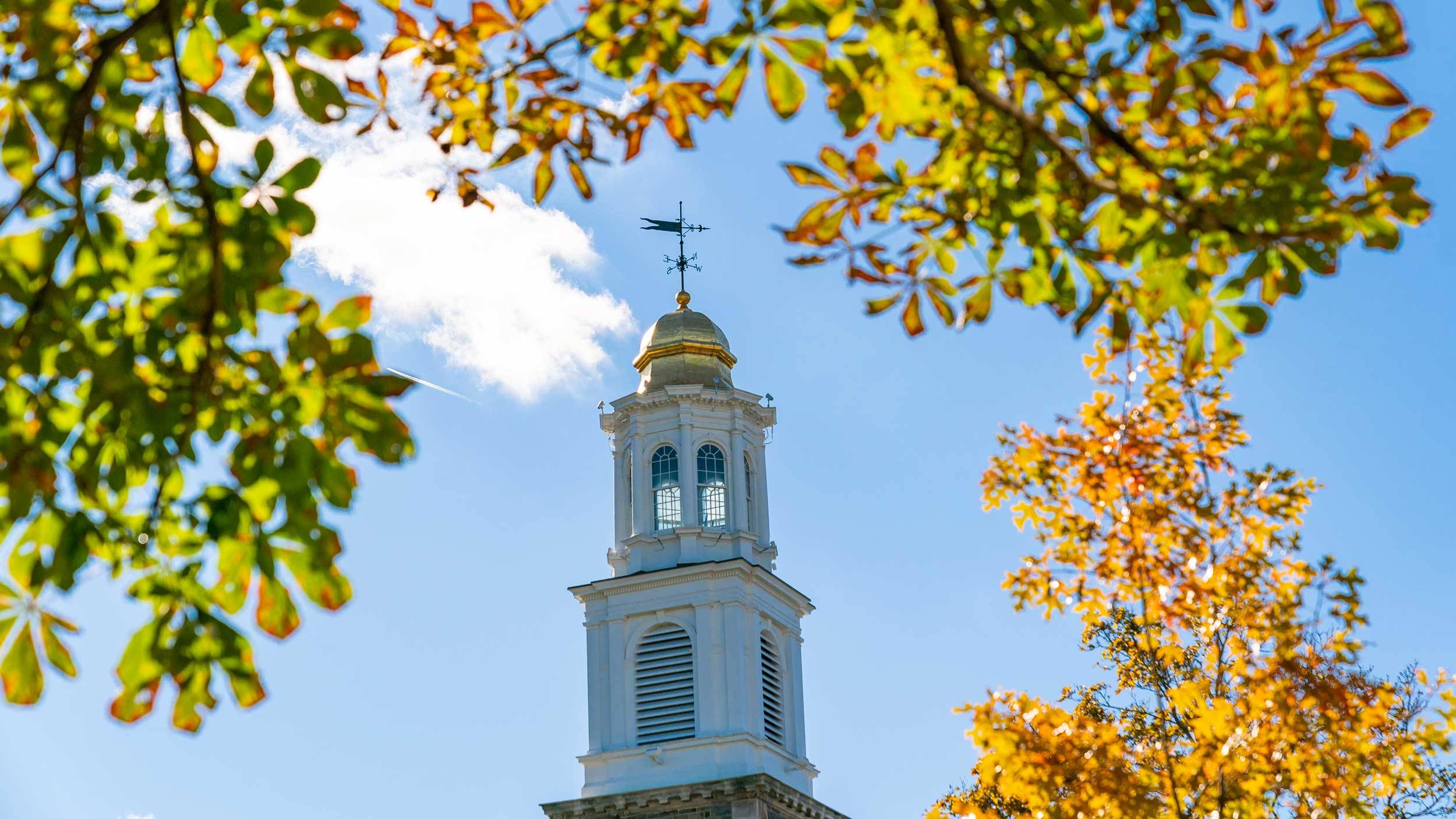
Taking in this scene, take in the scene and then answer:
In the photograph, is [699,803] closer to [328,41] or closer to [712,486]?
[712,486]

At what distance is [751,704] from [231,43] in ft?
104

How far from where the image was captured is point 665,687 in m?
36.5

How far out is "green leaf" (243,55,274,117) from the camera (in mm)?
5152

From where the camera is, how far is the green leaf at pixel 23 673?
4191mm

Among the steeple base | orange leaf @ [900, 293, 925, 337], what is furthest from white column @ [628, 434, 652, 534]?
orange leaf @ [900, 293, 925, 337]

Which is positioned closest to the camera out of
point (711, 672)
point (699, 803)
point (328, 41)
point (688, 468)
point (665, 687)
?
point (328, 41)

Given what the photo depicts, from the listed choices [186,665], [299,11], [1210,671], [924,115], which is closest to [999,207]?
[924,115]

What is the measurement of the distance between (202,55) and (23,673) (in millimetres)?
1931

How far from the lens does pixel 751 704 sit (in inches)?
1409

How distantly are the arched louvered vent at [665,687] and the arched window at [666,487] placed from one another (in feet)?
9.11

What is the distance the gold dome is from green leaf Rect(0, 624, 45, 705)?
34.9m

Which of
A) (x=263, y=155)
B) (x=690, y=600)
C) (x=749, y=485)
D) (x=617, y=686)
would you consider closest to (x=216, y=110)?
(x=263, y=155)

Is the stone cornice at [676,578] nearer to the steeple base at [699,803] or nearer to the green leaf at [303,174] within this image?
the steeple base at [699,803]

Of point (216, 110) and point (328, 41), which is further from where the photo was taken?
point (216, 110)
